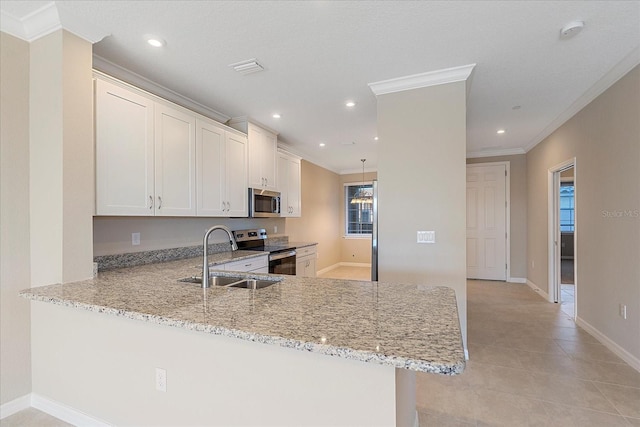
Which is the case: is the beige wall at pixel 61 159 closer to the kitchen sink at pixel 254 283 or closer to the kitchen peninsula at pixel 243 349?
the kitchen peninsula at pixel 243 349

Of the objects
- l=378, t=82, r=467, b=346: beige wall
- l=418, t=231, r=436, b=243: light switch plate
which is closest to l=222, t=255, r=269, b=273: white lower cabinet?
l=378, t=82, r=467, b=346: beige wall

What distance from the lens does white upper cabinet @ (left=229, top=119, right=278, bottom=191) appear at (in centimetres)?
392

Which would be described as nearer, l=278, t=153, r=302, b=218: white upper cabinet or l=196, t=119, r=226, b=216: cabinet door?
l=196, t=119, r=226, b=216: cabinet door

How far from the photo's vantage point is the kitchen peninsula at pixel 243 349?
3.62 feet

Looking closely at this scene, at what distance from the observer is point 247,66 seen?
8.45ft

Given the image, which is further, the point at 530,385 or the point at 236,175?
the point at 236,175

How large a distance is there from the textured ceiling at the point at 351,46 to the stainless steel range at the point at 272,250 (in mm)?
1681

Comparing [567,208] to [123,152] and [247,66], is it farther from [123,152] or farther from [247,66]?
[123,152]

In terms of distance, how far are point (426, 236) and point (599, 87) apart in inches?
91.6

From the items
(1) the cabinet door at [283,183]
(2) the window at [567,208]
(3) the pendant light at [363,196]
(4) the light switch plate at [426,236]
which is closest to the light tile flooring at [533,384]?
(4) the light switch plate at [426,236]

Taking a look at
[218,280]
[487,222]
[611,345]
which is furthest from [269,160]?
[487,222]

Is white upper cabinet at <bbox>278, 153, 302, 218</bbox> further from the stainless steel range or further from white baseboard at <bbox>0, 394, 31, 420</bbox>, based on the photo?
white baseboard at <bbox>0, 394, 31, 420</bbox>

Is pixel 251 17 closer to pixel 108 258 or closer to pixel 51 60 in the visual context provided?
pixel 51 60

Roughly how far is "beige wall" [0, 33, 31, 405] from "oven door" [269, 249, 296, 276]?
2.32m
